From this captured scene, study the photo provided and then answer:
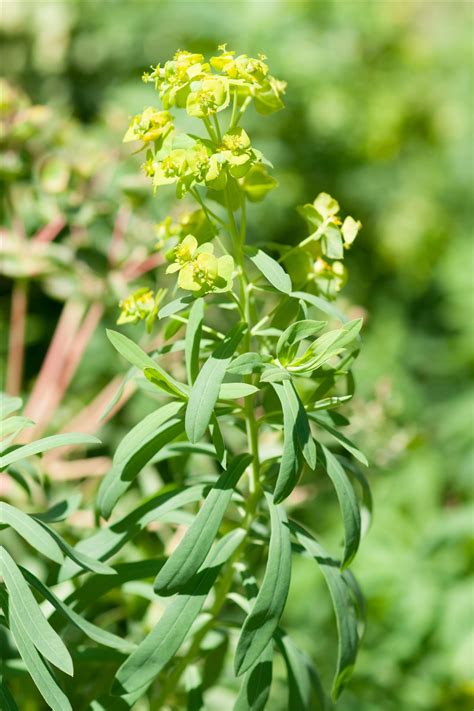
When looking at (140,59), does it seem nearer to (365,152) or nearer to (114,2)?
(114,2)

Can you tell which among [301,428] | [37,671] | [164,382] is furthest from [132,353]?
[37,671]

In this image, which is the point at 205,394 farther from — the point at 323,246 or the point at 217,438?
the point at 323,246

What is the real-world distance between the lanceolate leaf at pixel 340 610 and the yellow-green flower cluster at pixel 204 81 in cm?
37

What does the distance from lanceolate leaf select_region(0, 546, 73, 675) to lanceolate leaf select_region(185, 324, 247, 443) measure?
17 centimetres

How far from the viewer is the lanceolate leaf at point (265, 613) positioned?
0.58m

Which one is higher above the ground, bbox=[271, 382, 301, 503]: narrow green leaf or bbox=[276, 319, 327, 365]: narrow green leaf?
bbox=[276, 319, 327, 365]: narrow green leaf

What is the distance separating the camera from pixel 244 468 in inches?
26.2

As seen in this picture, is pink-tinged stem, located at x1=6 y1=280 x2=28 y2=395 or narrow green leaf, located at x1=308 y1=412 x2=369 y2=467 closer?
narrow green leaf, located at x1=308 y1=412 x2=369 y2=467

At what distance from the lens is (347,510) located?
0.63m

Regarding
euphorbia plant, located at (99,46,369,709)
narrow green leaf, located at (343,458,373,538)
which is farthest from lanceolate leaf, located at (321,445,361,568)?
narrow green leaf, located at (343,458,373,538)

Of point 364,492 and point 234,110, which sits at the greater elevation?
point 234,110

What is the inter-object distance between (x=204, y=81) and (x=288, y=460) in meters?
0.29

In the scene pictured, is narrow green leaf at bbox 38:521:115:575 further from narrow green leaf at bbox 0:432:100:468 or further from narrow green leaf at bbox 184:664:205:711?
narrow green leaf at bbox 184:664:205:711

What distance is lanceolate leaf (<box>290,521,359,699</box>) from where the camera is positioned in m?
0.66
